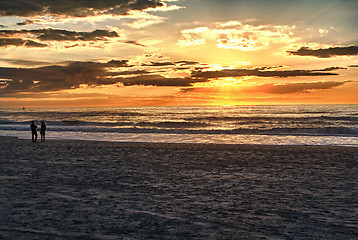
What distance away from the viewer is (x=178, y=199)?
8195mm

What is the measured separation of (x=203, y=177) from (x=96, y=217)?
5.52 metres

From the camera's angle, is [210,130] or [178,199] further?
[210,130]

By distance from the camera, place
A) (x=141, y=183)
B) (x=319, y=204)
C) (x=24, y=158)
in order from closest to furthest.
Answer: (x=319, y=204), (x=141, y=183), (x=24, y=158)

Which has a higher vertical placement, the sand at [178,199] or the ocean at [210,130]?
the sand at [178,199]

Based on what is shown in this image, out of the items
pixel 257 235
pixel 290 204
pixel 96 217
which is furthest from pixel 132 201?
pixel 290 204

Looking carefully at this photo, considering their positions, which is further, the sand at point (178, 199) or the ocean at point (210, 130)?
the ocean at point (210, 130)

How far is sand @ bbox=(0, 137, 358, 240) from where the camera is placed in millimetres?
5883

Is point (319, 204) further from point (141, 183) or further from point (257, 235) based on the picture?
point (141, 183)

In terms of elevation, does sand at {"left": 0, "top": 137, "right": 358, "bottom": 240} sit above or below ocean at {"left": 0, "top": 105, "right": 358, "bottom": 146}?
above

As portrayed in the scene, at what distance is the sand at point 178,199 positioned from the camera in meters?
5.88

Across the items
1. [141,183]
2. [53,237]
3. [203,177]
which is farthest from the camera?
[203,177]

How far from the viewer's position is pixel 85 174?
11750 mm

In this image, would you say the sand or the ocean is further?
the ocean

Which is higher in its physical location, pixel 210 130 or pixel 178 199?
pixel 178 199
